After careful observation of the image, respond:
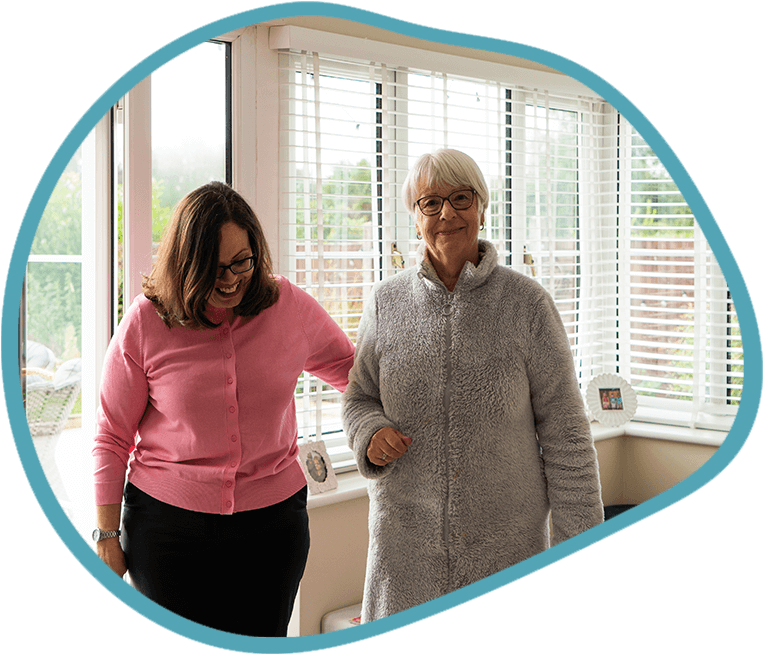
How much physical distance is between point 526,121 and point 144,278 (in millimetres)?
605

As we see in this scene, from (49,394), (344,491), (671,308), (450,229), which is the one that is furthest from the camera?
(671,308)

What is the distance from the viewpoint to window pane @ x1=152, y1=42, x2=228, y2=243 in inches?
32.3

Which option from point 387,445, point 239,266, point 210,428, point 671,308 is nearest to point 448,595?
point 387,445

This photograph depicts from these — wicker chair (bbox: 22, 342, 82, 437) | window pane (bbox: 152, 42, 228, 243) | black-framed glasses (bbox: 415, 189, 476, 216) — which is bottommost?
wicker chair (bbox: 22, 342, 82, 437)

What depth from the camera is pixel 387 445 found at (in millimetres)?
824

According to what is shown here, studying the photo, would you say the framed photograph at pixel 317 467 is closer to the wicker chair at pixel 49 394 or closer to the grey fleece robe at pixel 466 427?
the grey fleece robe at pixel 466 427

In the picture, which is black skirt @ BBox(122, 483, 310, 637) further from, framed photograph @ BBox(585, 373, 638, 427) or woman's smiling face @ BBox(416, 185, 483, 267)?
framed photograph @ BBox(585, 373, 638, 427)

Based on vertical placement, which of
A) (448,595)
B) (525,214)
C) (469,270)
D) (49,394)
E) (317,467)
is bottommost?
(448,595)

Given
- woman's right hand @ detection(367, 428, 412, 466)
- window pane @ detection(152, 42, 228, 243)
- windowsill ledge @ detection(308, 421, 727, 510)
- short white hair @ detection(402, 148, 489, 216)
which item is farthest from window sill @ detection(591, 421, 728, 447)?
window pane @ detection(152, 42, 228, 243)

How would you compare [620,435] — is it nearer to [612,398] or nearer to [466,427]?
[612,398]

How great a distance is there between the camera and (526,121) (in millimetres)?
1032

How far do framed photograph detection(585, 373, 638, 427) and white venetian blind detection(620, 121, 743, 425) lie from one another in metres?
0.03

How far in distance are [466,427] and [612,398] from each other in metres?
0.41

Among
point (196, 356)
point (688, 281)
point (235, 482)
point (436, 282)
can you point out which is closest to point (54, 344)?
point (196, 356)
